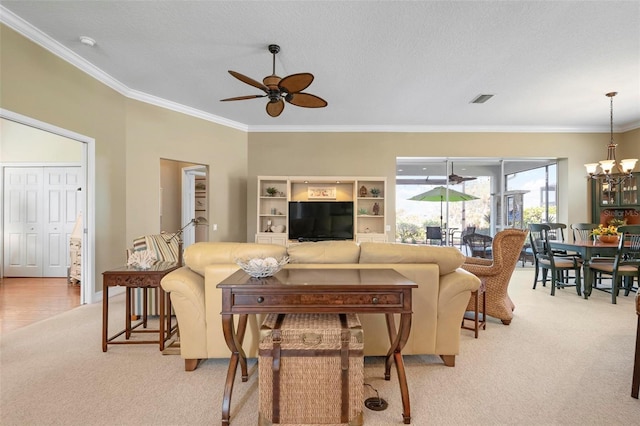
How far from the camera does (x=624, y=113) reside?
5.54 metres

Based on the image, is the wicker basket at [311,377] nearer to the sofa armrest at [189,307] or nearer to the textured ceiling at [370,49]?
the sofa armrest at [189,307]

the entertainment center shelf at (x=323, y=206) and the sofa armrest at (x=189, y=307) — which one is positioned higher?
the entertainment center shelf at (x=323, y=206)

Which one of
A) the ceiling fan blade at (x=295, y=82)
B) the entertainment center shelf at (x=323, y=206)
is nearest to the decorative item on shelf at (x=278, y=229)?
the entertainment center shelf at (x=323, y=206)

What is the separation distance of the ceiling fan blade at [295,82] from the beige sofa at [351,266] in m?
1.60

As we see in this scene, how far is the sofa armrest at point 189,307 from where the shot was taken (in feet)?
7.36

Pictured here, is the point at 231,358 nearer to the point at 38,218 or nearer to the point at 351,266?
the point at 351,266

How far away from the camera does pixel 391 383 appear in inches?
85.7

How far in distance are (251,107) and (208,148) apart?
1.24 metres

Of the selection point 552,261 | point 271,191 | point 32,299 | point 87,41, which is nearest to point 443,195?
point 552,261

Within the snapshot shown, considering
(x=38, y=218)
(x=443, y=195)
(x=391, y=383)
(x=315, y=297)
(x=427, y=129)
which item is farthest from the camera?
(x=443, y=195)

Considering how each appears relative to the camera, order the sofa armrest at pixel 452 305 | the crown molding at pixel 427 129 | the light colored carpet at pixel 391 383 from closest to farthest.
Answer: the light colored carpet at pixel 391 383, the sofa armrest at pixel 452 305, the crown molding at pixel 427 129

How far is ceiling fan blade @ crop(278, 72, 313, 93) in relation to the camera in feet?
9.34

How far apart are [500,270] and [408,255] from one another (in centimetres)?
161

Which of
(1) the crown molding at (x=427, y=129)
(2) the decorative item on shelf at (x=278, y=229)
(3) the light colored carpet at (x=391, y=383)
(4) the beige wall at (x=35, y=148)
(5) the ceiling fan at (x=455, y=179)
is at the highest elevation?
(1) the crown molding at (x=427, y=129)
